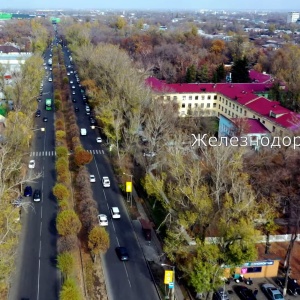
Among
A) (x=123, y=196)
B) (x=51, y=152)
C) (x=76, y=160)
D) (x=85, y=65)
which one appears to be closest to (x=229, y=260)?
(x=123, y=196)

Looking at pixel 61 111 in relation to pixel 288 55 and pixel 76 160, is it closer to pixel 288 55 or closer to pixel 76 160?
pixel 76 160

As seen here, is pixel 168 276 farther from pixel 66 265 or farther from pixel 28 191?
pixel 28 191

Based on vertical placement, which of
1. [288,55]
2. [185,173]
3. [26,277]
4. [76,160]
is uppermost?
[288,55]

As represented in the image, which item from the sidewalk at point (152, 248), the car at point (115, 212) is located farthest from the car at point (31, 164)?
the sidewalk at point (152, 248)

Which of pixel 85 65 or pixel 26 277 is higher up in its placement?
pixel 85 65

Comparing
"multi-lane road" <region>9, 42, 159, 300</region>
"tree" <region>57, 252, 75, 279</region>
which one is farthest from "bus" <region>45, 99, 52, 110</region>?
"tree" <region>57, 252, 75, 279</region>

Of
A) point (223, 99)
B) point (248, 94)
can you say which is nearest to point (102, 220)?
point (248, 94)
